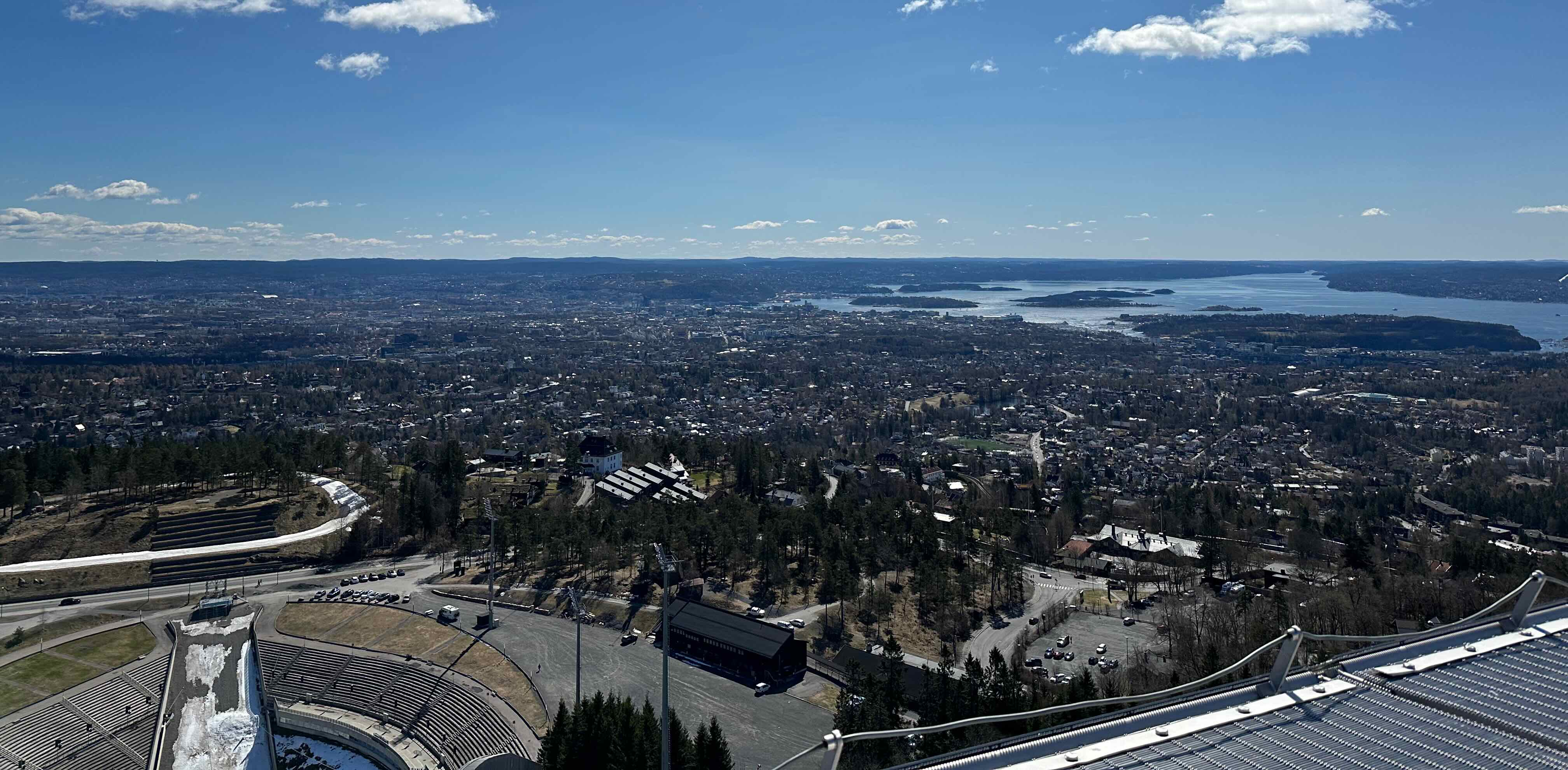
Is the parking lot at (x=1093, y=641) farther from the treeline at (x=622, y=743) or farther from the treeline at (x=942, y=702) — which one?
the treeline at (x=622, y=743)

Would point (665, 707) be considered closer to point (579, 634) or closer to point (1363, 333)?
point (579, 634)

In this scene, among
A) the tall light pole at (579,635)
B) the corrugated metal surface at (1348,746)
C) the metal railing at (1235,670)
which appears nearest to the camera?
the metal railing at (1235,670)

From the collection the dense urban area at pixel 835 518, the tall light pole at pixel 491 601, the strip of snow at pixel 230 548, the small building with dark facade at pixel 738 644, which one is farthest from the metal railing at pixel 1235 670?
the strip of snow at pixel 230 548

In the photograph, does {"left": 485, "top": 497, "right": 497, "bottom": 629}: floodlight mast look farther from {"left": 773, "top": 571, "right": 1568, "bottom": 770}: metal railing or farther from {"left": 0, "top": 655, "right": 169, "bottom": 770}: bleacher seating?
{"left": 773, "top": 571, "right": 1568, "bottom": 770}: metal railing

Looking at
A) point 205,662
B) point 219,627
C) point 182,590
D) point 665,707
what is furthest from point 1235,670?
point 182,590

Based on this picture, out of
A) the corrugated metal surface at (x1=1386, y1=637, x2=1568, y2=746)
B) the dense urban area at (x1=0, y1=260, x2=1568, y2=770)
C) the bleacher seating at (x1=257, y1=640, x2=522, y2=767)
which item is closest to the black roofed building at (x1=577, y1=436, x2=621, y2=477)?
the dense urban area at (x1=0, y1=260, x2=1568, y2=770)
